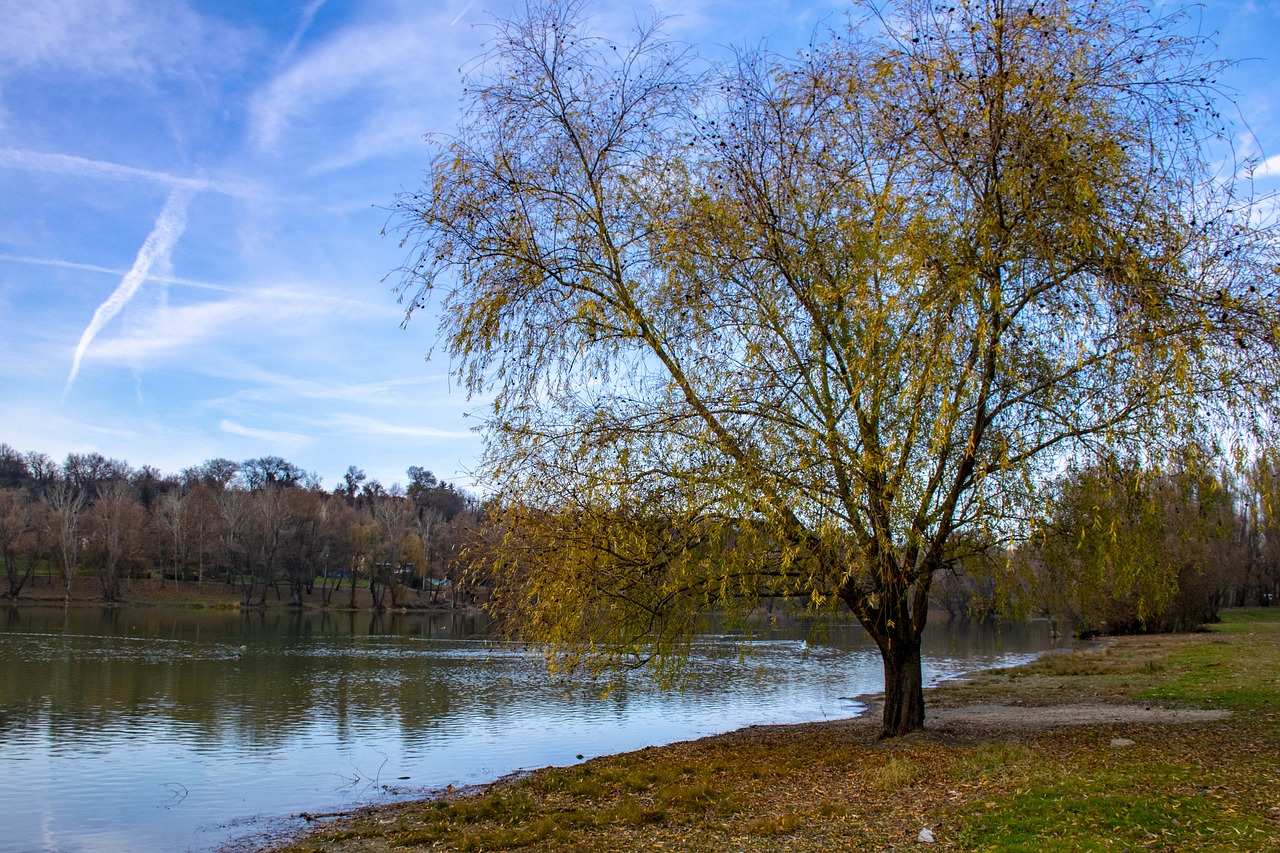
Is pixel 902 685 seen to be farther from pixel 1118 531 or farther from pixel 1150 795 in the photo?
pixel 1150 795

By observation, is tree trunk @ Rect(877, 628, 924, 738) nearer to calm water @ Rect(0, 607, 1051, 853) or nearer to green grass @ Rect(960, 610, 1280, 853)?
green grass @ Rect(960, 610, 1280, 853)

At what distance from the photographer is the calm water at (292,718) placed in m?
14.4

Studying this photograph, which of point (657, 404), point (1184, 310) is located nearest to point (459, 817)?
point (657, 404)

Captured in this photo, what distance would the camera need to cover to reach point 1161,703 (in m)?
18.6

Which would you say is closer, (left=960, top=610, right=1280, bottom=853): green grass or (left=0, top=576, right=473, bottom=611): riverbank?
(left=960, top=610, right=1280, bottom=853): green grass

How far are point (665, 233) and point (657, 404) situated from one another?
2563 millimetres

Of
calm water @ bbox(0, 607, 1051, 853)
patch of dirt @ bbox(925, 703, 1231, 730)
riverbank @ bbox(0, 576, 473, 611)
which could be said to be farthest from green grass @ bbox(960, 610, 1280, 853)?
riverbank @ bbox(0, 576, 473, 611)

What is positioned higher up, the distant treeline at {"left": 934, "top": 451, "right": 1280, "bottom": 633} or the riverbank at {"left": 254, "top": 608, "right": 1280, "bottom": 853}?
the distant treeline at {"left": 934, "top": 451, "right": 1280, "bottom": 633}

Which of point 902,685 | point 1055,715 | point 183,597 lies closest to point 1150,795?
point 902,685

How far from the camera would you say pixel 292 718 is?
909 inches

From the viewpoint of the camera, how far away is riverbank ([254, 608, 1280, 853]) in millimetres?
8367

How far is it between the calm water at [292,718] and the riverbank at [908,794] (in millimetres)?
3148

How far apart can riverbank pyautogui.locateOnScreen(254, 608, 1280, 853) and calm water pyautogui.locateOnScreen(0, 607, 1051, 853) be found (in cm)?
315

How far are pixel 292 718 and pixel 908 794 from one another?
17.6m
